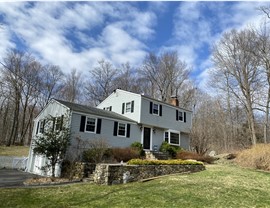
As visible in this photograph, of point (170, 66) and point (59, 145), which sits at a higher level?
point (170, 66)

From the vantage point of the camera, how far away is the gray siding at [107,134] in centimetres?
1591

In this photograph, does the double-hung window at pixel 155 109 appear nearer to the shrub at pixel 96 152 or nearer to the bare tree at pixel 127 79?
the shrub at pixel 96 152

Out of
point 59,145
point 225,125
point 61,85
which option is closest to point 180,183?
point 59,145

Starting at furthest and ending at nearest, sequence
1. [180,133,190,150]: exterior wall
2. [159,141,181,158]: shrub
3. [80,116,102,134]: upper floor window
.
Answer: [180,133,190,150]: exterior wall
[159,141,181,158]: shrub
[80,116,102,134]: upper floor window

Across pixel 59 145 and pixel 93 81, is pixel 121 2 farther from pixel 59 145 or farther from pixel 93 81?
pixel 93 81

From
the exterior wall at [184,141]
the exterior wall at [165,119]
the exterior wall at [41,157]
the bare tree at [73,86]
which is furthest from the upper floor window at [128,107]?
the bare tree at [73,86]

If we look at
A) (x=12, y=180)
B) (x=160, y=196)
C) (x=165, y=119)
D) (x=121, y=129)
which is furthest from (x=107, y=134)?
(x=160, y=196)

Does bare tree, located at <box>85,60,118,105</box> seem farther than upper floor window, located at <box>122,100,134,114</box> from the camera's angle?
Yes

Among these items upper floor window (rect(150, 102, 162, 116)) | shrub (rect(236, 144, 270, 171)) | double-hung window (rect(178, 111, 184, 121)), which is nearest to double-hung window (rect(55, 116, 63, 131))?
upper floor window (rect(150, 102, 162, 116))

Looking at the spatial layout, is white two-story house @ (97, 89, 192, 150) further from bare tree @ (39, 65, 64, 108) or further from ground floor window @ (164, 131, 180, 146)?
bare tree @ (39, 65, 64, 108)

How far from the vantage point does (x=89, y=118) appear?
55.3ft

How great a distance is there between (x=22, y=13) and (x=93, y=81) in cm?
2840

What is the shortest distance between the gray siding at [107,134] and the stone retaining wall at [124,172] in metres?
5.14

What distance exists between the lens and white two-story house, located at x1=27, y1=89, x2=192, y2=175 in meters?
16.5
